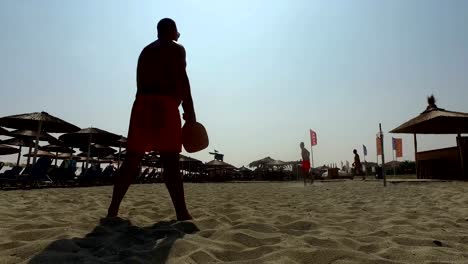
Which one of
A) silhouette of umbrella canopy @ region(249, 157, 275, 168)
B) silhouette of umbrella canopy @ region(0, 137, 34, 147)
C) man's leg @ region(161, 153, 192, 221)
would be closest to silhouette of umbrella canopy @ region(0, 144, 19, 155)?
silhouette of umbrella canopy @ region(0, 137, 34, 147)

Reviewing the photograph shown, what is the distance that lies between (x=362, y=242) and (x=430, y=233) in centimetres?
62

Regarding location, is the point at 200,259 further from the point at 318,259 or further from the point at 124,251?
the point at 318,259

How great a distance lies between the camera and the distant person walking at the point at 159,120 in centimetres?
255

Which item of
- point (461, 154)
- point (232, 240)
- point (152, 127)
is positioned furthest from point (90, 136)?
point (461, 154)

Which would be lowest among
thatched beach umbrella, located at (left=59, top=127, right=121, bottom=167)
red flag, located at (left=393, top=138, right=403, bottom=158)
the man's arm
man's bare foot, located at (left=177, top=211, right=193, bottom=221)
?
man's bare foot, located at (left=177, top=211, right=193, bottom=221)

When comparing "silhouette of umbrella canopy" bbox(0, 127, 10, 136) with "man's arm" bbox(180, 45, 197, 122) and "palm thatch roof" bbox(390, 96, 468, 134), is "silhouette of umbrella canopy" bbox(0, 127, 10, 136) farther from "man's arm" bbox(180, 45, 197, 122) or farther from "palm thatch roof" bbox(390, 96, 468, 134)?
"palm thatch roof" bbox(390, 96, 468, 134)

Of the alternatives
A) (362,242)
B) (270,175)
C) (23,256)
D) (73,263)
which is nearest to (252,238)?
(362,242)

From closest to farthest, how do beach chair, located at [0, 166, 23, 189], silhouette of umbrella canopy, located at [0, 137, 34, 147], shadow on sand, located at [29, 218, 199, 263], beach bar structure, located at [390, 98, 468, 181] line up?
shadow on sand, located at [29, 218, 199, 263] → beach chair, located at [0, 166, 23, 189] → beach bar structure, located at [390, 98, 468, 181] → silhouette of umbrella canopy, located at [0, 137, 34, 147]

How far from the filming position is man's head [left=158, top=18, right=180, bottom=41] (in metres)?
2.84

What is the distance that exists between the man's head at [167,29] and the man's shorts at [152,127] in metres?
0.64

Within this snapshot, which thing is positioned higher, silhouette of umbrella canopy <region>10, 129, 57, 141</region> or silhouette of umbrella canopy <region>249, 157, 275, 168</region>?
silhouette of umbrella canopy <region>10, 129, 57, 141</region>

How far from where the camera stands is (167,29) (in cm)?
285

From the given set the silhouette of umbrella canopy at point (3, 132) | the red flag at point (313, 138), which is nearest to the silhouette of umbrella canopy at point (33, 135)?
the silhouette of umbrella canopy at point (3, 132)

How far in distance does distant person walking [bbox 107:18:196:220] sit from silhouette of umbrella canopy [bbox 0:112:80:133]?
920 cm
